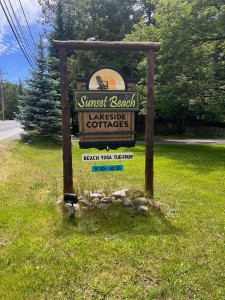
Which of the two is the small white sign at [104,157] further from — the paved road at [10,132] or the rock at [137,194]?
the paved road at [10,132]

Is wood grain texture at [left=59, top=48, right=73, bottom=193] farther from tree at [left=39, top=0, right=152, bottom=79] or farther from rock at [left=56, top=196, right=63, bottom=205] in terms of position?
tree at [left=39, top=0, right=152, bottom=79]

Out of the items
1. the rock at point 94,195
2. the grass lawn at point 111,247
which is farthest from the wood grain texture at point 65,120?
the grass lawn at point 111,247

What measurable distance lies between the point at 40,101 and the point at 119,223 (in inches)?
504

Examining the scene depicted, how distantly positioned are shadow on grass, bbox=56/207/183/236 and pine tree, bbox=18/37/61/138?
11.8 m

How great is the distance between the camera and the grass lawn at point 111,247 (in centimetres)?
287

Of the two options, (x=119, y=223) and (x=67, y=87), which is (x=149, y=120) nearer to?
(x=67, y=87)

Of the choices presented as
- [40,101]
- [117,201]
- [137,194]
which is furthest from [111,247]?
[40,101]

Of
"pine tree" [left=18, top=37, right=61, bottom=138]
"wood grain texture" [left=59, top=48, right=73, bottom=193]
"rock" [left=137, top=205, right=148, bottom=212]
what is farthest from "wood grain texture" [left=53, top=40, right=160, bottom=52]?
"pine tree" [left=18, top=37, right=61, bottom=138]

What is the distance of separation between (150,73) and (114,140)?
161 centimetres

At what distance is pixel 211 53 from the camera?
13.4 meters

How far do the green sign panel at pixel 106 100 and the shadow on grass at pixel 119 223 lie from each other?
82.4 inches

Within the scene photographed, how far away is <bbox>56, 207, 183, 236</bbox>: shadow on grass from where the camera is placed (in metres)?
4.20

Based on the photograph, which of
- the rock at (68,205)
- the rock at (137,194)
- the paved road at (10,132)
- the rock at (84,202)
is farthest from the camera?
the paved road at (10,132)

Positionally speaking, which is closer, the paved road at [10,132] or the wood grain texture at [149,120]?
the wood grain texture at [149,120]
